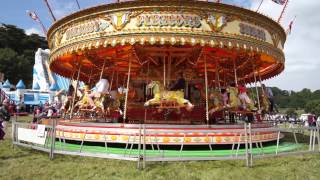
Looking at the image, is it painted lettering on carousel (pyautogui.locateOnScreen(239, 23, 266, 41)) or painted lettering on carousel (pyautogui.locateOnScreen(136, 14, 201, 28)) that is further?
painted lettering on carousel (pyautogui.locateOnScreen(239, 23, 266, 41))

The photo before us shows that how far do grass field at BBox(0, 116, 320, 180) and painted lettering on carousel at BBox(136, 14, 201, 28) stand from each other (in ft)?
15.8

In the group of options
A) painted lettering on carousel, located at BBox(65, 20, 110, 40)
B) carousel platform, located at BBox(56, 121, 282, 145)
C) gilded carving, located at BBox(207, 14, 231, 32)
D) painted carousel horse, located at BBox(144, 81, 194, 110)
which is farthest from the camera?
painted lettering on carousel, located at BBox(65, 20, 110, 40)

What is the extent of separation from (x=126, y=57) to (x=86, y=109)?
3755 millimetres

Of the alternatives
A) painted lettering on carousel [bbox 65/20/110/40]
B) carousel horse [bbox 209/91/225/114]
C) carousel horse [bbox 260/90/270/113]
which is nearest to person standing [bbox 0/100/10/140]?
painted lettering on carousel [bbox 65/20/110/40]

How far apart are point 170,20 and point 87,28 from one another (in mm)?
3105

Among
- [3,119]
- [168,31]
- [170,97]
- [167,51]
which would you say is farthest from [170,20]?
[3,119]

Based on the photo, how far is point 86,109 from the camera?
12984 millimetres

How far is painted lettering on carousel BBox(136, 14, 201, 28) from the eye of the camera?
11219 mm

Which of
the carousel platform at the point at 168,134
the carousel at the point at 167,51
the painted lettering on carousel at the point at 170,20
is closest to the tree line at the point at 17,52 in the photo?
the carousel at the point at 167,51

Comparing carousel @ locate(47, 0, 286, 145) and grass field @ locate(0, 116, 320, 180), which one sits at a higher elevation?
carousel @ locate(47, 0, 286, 145)

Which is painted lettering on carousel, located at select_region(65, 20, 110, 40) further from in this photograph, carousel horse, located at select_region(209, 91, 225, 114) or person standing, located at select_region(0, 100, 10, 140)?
carousel horse, located at select_region(209, 91, 225, 114)

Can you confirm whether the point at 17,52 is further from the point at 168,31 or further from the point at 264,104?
the point at 168,31

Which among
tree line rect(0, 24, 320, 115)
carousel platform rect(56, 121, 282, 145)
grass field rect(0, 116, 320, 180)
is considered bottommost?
grass field rect(0, 116, 320, 180)

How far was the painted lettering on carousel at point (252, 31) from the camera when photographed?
39.6ft
